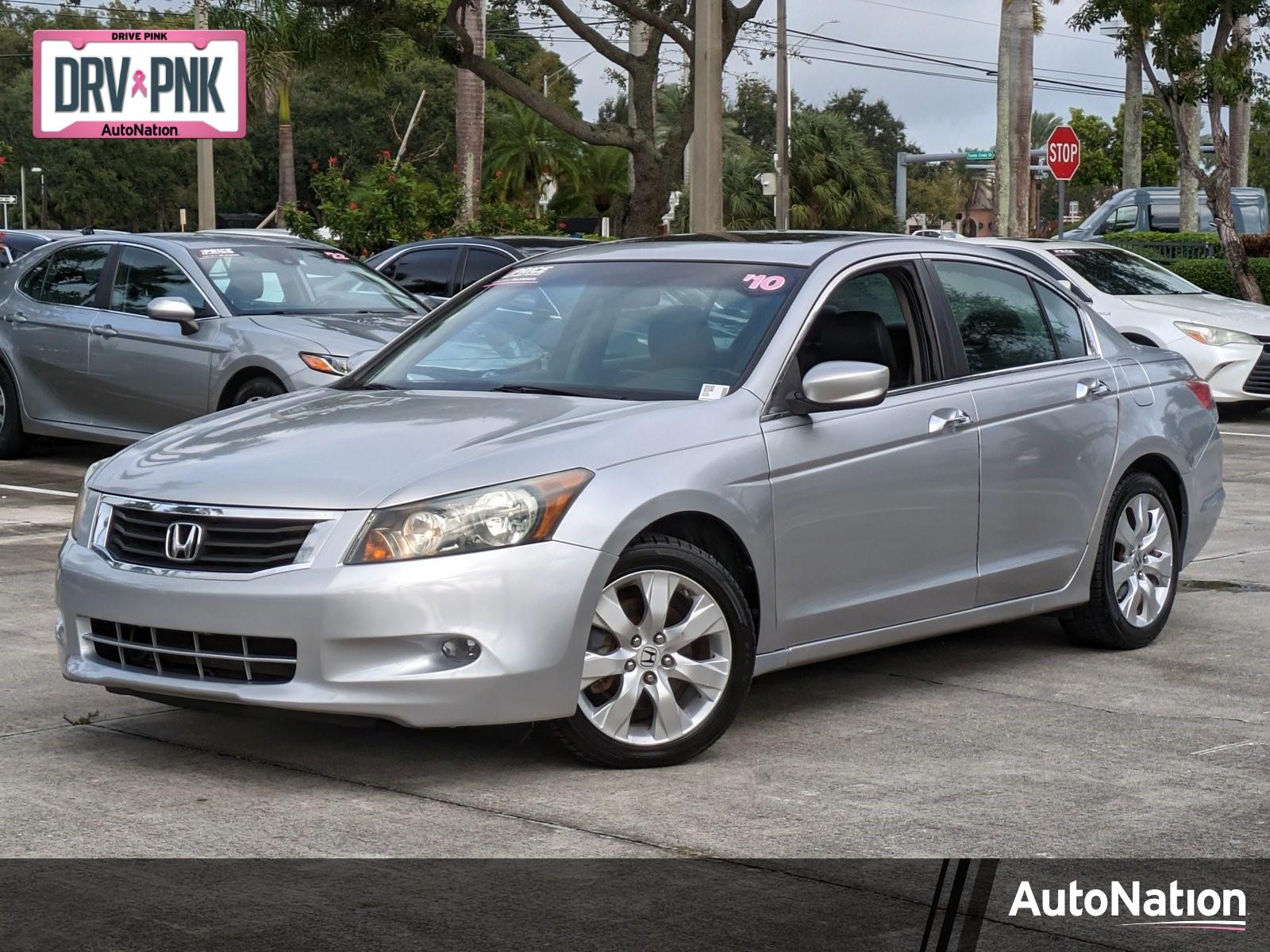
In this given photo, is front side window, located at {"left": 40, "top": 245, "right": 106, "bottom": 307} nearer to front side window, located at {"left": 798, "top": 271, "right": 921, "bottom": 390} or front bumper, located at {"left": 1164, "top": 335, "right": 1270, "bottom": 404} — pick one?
front side window, located at {"left": 798, "top": 271, "right": 921, "bottom": 390}

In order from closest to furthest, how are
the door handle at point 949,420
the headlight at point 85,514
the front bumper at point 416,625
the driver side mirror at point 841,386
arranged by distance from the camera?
the front bumper at point 416,625 < the headlight at point 85,514 < the driver side mirror at point 841,386 < the door handle at point 949,420

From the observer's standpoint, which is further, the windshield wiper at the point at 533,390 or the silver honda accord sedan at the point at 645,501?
the windshield wiper at the point at 533,390

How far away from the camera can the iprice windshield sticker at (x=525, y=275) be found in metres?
6.85

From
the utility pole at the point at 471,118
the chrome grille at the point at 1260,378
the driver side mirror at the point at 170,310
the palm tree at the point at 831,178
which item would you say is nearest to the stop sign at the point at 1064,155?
the utility pole at the point at 471,118

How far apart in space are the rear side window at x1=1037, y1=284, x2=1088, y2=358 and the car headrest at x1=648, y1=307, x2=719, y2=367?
5.69ft

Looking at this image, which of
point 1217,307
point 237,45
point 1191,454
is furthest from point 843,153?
point 1191,454

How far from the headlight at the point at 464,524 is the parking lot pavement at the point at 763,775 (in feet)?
2.11

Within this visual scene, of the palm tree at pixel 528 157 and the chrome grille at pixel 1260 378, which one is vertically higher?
the palm tree at pixel 528 157

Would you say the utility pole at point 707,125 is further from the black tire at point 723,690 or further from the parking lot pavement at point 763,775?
the black tire at point 723,690

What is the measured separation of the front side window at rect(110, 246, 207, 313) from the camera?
1281 cm

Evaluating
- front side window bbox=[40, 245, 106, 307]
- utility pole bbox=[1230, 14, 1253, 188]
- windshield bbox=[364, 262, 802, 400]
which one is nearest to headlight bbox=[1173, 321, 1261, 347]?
front side window bbox=[40, 245, 106, 307]

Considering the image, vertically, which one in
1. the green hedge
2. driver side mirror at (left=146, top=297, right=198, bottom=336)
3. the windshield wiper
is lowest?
the windshield wiper

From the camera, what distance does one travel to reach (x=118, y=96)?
77.5ft

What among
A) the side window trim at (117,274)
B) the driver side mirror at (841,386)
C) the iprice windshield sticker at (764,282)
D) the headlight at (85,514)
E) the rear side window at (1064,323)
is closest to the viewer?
the headlight at (85,514)
